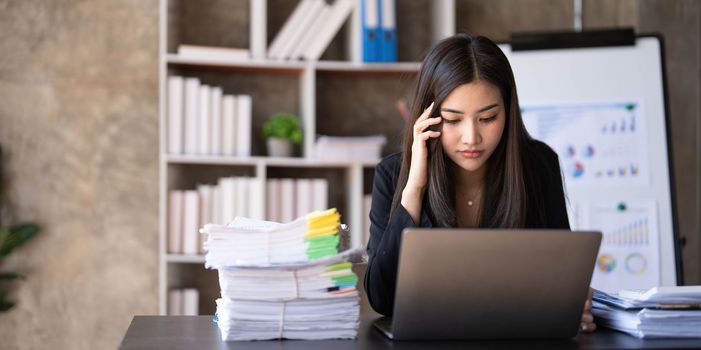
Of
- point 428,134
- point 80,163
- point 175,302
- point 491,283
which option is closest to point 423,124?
point 428,134

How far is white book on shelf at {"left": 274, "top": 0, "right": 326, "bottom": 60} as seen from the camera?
3609 millimetres

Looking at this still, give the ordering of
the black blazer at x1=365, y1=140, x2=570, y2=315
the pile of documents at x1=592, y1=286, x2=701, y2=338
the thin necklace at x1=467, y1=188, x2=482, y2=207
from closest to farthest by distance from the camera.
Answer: the pile of documents at x1=592, y1=286, x2=701, y2=338 < the black blazer at x1=365, y1=140, x2=570, y2=315 < the thin necklace at x1=467, y1=188, x2=482, y2=207

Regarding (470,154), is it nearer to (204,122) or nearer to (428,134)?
(428,134)

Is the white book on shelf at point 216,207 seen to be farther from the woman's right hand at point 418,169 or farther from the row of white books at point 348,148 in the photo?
the woman's right hand at point 418,169

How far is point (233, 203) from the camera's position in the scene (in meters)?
3.55

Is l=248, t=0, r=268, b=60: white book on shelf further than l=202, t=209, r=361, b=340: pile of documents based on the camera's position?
Yes

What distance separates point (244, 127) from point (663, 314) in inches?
94.2

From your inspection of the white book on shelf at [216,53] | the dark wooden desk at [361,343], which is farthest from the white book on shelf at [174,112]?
the dark wooden desk at [361,343]

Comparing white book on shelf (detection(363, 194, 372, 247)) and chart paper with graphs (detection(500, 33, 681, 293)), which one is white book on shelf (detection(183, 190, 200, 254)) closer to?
white book on shelf (detection(363, 194, 372, 247))

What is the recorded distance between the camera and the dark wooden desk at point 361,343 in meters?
1.32

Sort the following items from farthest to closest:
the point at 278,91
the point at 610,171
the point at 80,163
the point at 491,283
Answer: the point at 278,91
the point at 80,163
the point at 610,171
the point at 491,283

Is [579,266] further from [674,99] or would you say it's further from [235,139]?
[674,99]

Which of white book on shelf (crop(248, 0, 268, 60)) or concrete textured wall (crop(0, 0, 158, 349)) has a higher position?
white book on shelf (crop(248, 0, 268, 60))

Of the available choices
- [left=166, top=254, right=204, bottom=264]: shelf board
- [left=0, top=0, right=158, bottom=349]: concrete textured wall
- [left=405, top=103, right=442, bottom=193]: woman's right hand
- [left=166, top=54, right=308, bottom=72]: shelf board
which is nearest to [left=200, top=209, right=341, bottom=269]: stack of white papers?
[left=405, top=103, right=442, bottom=193]: woman's right hand
